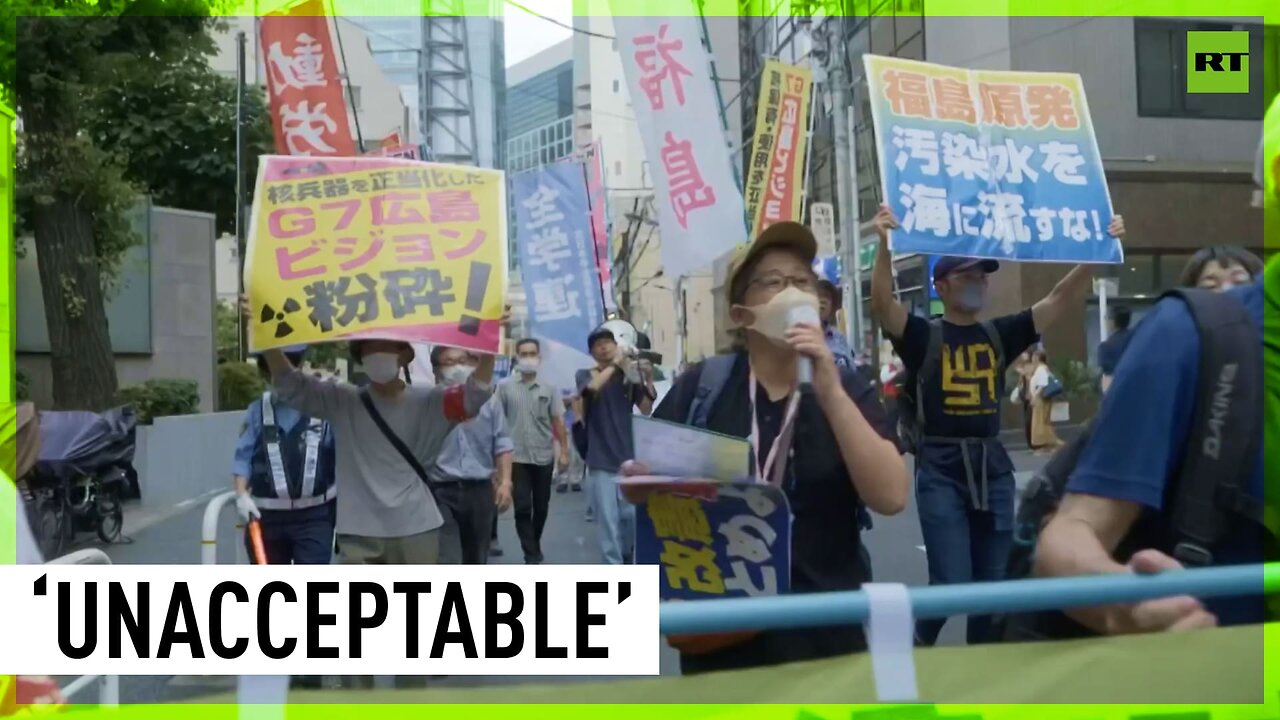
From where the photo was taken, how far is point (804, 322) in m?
2.56

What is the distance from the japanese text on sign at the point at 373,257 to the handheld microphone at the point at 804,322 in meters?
1.36

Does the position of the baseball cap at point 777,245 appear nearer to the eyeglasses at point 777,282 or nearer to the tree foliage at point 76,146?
the eyeglasses at point 777,282

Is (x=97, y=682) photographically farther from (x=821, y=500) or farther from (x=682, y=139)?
(x=682, y=139)

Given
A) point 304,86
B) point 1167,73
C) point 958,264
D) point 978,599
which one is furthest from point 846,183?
point 978,599

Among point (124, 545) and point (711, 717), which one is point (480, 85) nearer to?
point (124, 545)

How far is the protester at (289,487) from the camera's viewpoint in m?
5.00

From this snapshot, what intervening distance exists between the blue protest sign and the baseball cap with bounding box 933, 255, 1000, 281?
2.36 m

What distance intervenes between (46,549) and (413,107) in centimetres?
2957

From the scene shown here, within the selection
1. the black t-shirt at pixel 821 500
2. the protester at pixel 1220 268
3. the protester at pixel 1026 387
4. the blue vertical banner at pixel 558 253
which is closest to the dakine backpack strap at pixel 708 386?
the black t-shirt at pixel 821 500

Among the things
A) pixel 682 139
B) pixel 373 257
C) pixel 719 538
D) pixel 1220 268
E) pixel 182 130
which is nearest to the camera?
pixel 719 538

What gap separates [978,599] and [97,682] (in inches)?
84.4

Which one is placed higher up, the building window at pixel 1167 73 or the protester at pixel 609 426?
the building window at pixel 1167 73

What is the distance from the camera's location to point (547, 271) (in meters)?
7.89

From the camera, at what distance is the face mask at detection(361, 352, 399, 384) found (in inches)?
168
